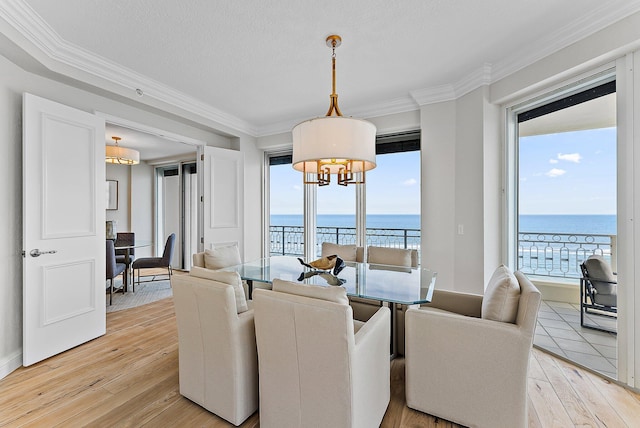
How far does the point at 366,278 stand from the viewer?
2371 mm

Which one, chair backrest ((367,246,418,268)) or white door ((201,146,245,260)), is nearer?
chair backrest ((367,246,418,268))

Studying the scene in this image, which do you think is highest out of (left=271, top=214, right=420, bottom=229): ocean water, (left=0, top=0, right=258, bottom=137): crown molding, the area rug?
(left=0, top=0, right=258, bottom=137): crown molding

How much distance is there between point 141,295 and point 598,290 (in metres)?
5.29

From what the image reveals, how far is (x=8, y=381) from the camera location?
2.07 metres

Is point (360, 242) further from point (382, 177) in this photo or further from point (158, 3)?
point (158, 3)

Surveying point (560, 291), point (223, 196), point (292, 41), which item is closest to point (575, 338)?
point (560, 291)

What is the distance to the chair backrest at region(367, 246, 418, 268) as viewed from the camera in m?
2.96

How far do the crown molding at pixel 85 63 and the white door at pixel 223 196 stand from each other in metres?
0.63

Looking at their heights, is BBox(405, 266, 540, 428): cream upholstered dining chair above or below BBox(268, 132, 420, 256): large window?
below

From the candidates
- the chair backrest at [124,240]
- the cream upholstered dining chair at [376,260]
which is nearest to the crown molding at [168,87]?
the cream upholstered dining chair at [376,260]

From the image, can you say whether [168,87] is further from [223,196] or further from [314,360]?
[314,360]

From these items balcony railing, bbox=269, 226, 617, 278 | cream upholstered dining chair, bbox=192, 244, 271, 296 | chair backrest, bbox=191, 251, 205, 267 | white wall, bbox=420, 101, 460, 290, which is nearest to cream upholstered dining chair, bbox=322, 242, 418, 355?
white wall, bbox=420, 101, 460, 290

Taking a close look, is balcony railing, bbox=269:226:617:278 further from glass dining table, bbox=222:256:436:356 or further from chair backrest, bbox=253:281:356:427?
chair backrest, bbox=253:281:356:427

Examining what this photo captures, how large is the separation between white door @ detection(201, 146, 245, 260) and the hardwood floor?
1.89 m
